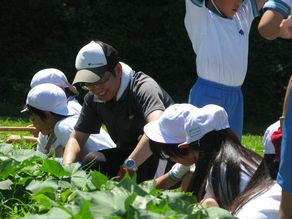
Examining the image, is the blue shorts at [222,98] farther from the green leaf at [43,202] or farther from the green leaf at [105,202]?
the green leaf at [105,202]

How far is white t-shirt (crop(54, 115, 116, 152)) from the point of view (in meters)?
5.86

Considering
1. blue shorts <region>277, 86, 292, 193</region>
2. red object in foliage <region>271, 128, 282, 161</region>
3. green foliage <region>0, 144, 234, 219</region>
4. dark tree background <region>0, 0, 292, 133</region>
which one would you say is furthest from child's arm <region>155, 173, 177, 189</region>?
dark tree background <region>0, 0, 292, 133</region>

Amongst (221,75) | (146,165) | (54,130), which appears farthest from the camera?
(54,130)

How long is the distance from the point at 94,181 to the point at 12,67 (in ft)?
38.1

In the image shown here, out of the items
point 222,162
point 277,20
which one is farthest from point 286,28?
point 222,162

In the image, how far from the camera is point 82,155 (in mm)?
5680

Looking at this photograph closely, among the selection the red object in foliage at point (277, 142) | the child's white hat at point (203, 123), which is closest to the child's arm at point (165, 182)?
the child's white hat at point (203, 123)

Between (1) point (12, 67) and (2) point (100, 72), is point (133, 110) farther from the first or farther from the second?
(1) point (12, 67)

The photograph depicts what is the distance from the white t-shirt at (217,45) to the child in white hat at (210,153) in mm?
993

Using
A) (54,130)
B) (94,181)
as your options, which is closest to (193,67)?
(54,130)

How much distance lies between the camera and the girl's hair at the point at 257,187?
338cm

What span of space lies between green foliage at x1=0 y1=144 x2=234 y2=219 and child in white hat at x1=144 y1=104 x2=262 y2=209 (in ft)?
2.03

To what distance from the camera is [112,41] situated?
561 inches

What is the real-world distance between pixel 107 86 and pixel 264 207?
7.51 ft
